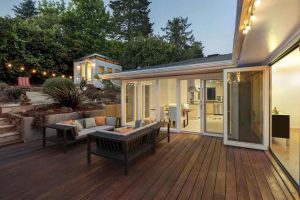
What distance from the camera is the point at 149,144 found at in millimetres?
4066

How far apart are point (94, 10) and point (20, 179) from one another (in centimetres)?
2068

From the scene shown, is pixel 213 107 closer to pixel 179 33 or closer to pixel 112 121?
pixel 112 121

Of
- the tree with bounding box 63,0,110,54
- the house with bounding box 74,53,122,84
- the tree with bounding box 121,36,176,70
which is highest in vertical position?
→ the tree with bounding box 63,0,110,54

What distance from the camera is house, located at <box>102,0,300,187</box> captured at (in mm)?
2107

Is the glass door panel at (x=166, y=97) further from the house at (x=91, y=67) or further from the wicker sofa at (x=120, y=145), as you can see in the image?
the house at (x=91, y=67)

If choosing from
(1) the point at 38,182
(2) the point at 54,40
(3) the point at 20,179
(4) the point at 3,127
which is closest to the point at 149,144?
(1) the point at 38,182

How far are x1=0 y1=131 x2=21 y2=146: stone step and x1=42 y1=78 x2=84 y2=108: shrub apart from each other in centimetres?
196

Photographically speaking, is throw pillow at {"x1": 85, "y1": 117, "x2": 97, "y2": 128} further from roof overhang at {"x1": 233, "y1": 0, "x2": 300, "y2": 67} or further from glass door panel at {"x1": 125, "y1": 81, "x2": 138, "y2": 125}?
roof overhang at {"x1": 233, "y1": 0, "x2": 300, "y2": 67}

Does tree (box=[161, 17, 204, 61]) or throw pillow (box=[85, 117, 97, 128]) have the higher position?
tree (box=[161, 17, 204, 61])

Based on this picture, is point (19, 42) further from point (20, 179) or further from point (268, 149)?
point (268, 149)

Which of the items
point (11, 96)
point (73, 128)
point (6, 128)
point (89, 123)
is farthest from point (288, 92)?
point (11, 96)

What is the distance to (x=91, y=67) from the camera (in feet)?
47.6

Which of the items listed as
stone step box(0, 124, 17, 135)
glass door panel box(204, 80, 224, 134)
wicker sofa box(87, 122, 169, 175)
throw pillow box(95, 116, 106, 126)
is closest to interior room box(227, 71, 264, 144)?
glass door panel box(204, 80, 224, 134)

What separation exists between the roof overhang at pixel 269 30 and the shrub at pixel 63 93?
611cm
